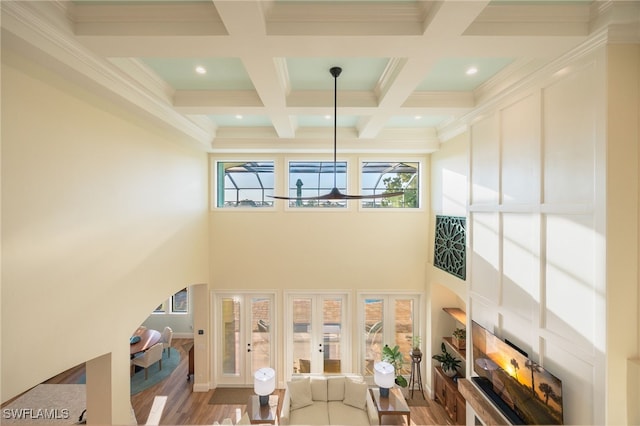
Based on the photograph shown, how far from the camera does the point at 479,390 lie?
3.25 metres

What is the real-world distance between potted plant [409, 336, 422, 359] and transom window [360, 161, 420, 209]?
268 centimetres

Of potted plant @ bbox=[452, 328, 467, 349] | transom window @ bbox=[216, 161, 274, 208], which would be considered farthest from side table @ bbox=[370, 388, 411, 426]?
transom window @ bbox=[216, 161, 274, 208]

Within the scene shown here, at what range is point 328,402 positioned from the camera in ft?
15.2

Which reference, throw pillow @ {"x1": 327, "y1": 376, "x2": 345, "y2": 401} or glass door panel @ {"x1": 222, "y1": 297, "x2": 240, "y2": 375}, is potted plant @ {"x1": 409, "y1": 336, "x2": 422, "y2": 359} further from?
glass door panel @ {"x1": 222, "y1": 297, "x2": 240, "y2": 375}

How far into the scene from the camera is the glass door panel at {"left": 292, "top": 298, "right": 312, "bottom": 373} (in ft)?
19.2

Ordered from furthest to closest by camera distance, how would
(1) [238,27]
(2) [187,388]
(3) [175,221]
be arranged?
(2) [187,388] < (3) [175,221] < (1) [238,27]

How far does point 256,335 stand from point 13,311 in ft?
14.1

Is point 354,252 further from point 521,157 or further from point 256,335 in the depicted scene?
point 521,157

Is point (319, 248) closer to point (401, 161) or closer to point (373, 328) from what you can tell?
point (373, 328)

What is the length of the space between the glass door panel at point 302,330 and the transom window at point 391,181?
2426 millimetres

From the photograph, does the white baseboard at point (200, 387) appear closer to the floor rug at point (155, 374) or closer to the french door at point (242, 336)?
the french door at point (242, 336)

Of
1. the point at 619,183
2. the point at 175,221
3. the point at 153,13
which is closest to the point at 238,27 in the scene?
the point at 153,13

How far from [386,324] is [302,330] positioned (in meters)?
1.75

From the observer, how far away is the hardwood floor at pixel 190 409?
184 inches
